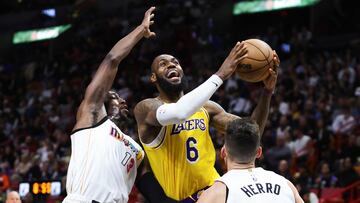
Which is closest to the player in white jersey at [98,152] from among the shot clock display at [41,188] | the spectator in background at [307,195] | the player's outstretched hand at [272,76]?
the player's outstretched hand at [272,76]

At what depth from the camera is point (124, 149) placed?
16.5 feet

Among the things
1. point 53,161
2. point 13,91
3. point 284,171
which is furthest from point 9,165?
point 284,171

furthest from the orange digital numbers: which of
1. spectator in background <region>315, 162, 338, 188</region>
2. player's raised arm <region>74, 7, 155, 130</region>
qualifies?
player's raised arm <region>74, 7, 155, 130</region>

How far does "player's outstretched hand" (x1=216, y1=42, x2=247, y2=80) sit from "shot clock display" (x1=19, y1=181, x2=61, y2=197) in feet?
17.8

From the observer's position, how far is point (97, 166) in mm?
4770

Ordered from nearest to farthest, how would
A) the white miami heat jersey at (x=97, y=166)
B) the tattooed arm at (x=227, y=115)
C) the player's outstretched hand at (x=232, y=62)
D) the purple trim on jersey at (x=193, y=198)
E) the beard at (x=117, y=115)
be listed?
the white miami heat jersey at (x=97, y=166), the player's outstretched hand at (x=232, y=62), the beard at (x=117, y=115), the purple trim on jersey at (x=193, y=198), the tattooed arm at (x=227, y=115)

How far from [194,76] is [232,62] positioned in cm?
1204

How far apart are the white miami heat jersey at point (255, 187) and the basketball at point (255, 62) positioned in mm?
1392

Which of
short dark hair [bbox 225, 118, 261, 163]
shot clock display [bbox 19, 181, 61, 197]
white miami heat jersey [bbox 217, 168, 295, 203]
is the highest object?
short dark hair [bbox 225, 118, 261, 163]

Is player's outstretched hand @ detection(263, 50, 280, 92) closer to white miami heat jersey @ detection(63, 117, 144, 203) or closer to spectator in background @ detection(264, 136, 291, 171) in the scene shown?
white miami heat jersey @ detection(63, 117, 144, 203)

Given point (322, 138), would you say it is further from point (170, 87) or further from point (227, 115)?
point (170, 87)

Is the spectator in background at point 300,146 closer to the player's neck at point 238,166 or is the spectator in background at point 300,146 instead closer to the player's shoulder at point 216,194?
the player's neck at point 238,166

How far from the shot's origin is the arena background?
11625mm

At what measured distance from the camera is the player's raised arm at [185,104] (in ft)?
15.9
